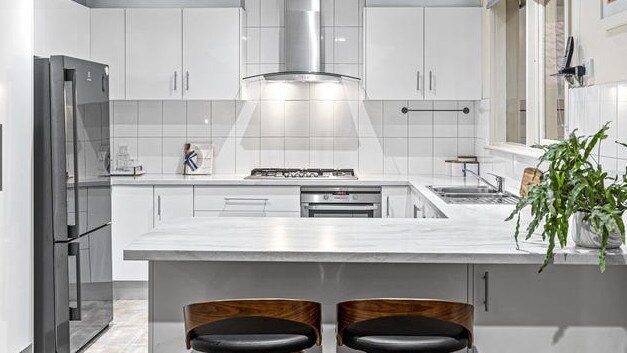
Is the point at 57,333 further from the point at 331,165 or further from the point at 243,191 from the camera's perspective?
the point at 331,165

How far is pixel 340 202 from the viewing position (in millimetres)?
5688

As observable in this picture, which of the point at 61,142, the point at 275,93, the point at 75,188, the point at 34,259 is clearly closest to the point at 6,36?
the point at 61,142

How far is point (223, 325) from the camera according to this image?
2535 millimetres

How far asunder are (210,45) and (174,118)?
0.79 metres

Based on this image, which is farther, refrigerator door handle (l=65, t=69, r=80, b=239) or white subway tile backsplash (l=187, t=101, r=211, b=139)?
white subway tile backsplash (l=187, t=101, r=211, b=139)

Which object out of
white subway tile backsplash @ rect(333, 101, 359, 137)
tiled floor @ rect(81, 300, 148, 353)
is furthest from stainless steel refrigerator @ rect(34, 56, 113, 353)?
white subway tile backsplash @ rect(333, 101, 359, 137)

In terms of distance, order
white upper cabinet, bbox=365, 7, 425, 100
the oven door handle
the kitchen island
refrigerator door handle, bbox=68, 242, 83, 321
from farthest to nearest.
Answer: white upper cabinet, bbox=365, 7, 425, 100
the oven door handle
refrigerator door handle, bbox=68, 242, 83, 321
the kitchen island

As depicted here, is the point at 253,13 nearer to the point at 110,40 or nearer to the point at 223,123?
the point at 223,123

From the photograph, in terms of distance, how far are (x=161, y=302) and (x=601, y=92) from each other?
203cm

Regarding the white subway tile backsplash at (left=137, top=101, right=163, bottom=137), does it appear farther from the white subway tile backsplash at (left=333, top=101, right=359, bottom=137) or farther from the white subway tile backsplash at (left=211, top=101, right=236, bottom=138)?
the white subway tile backsplash at (left=333, top=101, right=359, bottom=137)

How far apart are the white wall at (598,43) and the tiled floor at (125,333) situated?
2850 mm

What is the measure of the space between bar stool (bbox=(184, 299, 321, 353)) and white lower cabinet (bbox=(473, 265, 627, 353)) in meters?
0.66

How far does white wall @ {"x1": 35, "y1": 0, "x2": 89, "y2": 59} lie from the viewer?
4422 millimetres

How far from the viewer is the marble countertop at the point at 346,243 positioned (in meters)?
2.59
